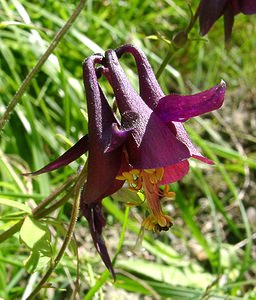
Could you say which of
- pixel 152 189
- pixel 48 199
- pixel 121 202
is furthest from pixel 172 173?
pixel 121 202

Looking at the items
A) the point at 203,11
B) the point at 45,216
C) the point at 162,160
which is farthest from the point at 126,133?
the point at 203,11

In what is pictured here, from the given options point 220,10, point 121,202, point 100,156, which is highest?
point 220,10

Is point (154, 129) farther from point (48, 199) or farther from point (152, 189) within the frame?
point (48, 199)

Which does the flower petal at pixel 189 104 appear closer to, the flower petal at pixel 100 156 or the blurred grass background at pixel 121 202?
the flower petal at pixel 100 156

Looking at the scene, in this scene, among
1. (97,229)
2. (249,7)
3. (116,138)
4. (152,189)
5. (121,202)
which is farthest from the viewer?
(121,202)

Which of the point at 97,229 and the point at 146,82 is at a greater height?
the point at 146,82

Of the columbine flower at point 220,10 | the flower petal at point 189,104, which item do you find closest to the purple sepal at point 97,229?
the flower petal at point 189,104
